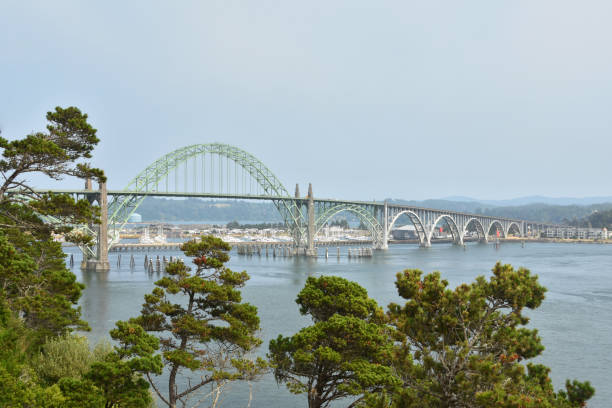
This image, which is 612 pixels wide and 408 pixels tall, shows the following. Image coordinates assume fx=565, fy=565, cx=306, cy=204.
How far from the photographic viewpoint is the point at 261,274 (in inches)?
2516

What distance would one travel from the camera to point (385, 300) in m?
42.6

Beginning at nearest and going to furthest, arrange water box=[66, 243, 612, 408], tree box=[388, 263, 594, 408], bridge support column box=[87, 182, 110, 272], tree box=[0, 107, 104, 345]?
tree box=[388, 263, 594, 408], tree box=[0, 107, 104, 345], water box=[66, 243, 612, 408], bridge support column box=[87, 182, 110, 272]

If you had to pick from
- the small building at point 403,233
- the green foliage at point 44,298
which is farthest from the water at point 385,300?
the small building at point 403,233

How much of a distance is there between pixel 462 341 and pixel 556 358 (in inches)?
761

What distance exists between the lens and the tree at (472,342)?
30.4 feet

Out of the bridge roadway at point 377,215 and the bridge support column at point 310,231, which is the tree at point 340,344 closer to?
the bridge roadway at point 377,215

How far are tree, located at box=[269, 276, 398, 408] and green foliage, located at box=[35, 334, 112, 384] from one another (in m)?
5.50

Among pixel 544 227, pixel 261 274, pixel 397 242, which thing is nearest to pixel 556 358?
pixel 261 274

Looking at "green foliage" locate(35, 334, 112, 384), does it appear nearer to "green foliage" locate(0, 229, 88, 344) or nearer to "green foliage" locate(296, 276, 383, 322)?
"green foliage" locate(0, 229, 88, 344)

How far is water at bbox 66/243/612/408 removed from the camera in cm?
2384

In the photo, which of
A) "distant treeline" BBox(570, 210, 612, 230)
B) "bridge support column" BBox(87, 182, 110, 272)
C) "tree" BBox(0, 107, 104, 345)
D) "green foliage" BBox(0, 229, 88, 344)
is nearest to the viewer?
"tree" BBox(0, 107, 104, 345)

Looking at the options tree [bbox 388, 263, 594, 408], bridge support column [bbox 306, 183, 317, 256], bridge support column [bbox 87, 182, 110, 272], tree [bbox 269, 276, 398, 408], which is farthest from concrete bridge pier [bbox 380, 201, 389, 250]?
tree [bbox 388, 263, 594, 408]

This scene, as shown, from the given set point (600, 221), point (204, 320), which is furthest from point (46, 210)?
point (600, 221)

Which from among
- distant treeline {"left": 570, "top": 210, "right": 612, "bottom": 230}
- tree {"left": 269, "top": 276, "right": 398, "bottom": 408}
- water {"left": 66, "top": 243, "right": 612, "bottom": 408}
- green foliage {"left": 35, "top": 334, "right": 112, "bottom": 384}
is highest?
distant treeline {"left": 570, "top": 210, "right": 612, "bottom": 230}
